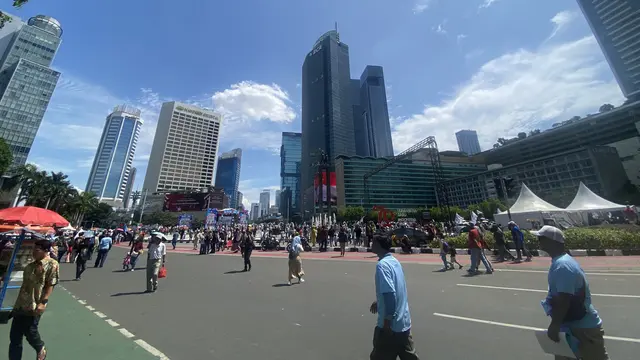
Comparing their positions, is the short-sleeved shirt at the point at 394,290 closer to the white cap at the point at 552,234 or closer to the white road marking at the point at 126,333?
the white cap at the point at 552,234

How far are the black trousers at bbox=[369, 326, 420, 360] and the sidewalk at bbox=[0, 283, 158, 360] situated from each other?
3435 mm

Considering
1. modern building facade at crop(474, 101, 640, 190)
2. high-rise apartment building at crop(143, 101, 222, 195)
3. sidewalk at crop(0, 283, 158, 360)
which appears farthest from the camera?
high-rise apartment building at crop(143, 101, 222, 195)

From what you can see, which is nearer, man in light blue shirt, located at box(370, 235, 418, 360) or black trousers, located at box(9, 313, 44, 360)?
man in light blue shirt, located at box(370, 235, 418, 360)

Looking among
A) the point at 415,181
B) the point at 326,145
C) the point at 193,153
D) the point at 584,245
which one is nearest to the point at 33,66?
the point at 193,153

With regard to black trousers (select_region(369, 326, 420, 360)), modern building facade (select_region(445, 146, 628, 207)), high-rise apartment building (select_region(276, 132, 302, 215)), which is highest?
high-rise apartment building (select_region(276, 132, 302, 215))

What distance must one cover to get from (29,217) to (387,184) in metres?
104

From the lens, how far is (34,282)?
3.63 m

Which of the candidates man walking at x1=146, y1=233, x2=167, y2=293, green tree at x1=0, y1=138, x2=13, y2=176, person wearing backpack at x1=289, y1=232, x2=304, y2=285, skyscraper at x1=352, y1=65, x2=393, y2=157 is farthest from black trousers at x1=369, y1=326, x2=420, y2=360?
skyscraper at x1=352, y1=65, x2=393, y2=157

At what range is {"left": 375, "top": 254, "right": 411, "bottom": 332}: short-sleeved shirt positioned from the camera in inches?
93.4

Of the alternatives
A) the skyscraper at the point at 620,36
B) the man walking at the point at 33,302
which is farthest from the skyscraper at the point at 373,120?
the man walking at the point at 33,302

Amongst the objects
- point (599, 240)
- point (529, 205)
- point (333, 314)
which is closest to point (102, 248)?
point (333, 314)

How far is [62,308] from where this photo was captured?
6.44 meters

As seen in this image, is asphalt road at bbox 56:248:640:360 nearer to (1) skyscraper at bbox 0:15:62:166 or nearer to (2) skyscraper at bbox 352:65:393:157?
(1) skyscraper at bbox 0:15:62:166

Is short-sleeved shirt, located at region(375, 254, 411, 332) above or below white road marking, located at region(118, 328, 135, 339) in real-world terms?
above
